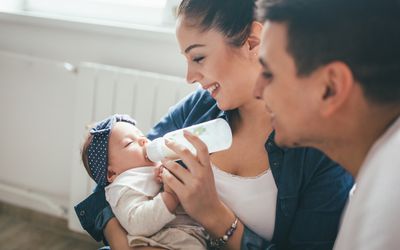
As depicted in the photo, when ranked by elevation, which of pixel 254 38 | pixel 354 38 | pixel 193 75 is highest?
pixel 354 38

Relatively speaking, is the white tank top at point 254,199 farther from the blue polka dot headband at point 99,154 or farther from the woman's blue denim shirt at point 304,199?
the blue polka dot headband at point 99,154

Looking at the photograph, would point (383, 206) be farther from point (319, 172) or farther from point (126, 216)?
point (126, 216)

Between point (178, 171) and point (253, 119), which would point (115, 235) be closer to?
point (178, 171)

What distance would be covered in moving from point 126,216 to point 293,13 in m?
0.66

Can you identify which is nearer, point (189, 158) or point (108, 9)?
point (189, 158)

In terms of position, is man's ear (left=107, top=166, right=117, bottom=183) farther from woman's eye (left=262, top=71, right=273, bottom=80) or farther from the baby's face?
woman's eye (left=262, top=71, right=273, bottom=80)

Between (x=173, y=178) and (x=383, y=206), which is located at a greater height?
(x=383, y=206)

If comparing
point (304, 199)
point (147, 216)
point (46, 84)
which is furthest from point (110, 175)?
point (46, 84)

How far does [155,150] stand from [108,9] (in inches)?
43.1

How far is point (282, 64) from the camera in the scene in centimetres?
75

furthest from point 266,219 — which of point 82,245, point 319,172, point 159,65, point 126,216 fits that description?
point 82,245

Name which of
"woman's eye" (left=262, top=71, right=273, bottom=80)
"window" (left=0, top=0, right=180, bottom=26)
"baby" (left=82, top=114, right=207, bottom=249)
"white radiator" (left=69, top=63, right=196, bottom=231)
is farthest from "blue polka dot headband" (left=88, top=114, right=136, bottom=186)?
"window" (left=0, top=0, right=180, bottom=26)

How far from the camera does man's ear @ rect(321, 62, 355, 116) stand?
683 millimetres

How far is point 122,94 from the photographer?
1761mm
